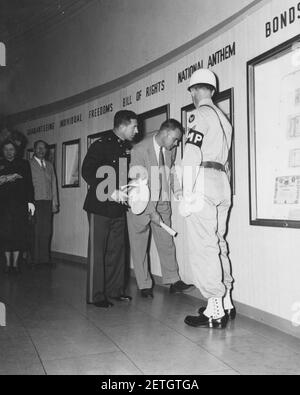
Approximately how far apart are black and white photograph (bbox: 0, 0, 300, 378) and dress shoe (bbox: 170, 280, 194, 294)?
0.02 metres

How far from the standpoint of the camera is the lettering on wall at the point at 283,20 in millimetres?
2768

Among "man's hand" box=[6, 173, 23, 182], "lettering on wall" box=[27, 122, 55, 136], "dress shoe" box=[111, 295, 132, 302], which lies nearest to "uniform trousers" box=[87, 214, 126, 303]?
"dress shoe" box=[111, 295, 132, 302]

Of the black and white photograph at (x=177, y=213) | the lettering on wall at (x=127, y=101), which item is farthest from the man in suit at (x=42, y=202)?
the lettering on wall at (x=127, y=101)

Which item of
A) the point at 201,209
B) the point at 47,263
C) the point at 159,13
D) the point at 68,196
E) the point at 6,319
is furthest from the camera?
the point at 68,196

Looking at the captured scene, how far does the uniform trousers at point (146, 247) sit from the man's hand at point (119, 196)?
38 centimetres

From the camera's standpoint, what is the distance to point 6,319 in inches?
127

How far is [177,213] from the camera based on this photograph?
14.4 ft

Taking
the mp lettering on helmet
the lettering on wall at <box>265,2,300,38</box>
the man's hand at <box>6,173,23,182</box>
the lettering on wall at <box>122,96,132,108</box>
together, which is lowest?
the man's hand at <box>6,173,23,182</box>

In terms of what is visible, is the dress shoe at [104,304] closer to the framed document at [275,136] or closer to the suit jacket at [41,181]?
the framed document at [275,136]

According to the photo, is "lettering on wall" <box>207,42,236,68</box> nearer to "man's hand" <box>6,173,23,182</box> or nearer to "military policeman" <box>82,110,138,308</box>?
"military policeman" <box>82,110,138,308</box>

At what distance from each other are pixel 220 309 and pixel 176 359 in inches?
28.5

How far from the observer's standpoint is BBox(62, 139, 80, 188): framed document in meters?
6.68
